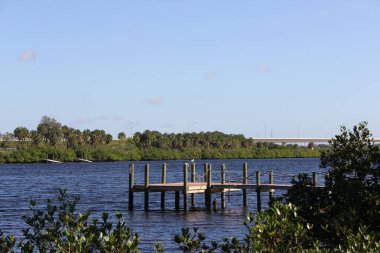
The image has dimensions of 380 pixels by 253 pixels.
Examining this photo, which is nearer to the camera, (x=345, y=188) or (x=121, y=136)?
(x=345, y=188)

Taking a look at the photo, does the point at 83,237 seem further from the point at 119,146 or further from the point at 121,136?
the point at 121,136

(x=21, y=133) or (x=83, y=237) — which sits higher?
(x=21, y=133)

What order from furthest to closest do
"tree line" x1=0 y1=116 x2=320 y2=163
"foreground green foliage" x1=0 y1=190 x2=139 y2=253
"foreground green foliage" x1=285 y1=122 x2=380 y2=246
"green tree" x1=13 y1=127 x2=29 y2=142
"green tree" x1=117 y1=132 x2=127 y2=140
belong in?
"green tree" x1=117 y1=132 x2=127 y2=140, "green tree" x1=13 y1=127 x2=29 y2=142, "tree line" x1=0 y1=116 x2=320 y2=163, "foreground green foliage" x1=285 y1=122 x2=380 y2=246, "foreground green foliage" x1=0 y1=190 x2=139 y2=253

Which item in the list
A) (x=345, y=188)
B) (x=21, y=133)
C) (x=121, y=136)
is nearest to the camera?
(x=345, y=188)

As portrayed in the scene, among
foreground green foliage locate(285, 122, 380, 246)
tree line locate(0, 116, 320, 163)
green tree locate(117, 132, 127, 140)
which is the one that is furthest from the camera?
green tree locate(117, 132, 127, 140)

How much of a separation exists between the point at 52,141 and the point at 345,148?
132 m

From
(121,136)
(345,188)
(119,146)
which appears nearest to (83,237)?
(345,188)

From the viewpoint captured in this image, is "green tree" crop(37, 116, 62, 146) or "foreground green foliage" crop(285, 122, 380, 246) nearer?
"foreground green foliage" crop(285, 122, 380, 246)

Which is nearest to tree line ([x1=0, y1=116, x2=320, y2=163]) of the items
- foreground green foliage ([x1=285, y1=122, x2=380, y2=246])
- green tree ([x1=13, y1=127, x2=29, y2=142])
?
green tree ([x1=13, y1=127, x2=29, y2=142])

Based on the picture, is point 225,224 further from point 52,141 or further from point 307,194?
point 52,141

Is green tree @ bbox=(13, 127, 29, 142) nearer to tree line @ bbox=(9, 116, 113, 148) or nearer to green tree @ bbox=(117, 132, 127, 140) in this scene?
tree line @ bbox=(9, 116, 113, 148)

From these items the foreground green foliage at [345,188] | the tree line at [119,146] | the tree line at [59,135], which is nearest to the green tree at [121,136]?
the tree line at [119,146]

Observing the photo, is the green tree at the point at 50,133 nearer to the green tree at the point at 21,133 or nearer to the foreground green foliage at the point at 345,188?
the green tree at the point at 21,133

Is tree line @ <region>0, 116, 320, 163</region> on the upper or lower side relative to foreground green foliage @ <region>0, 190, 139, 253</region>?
upper
